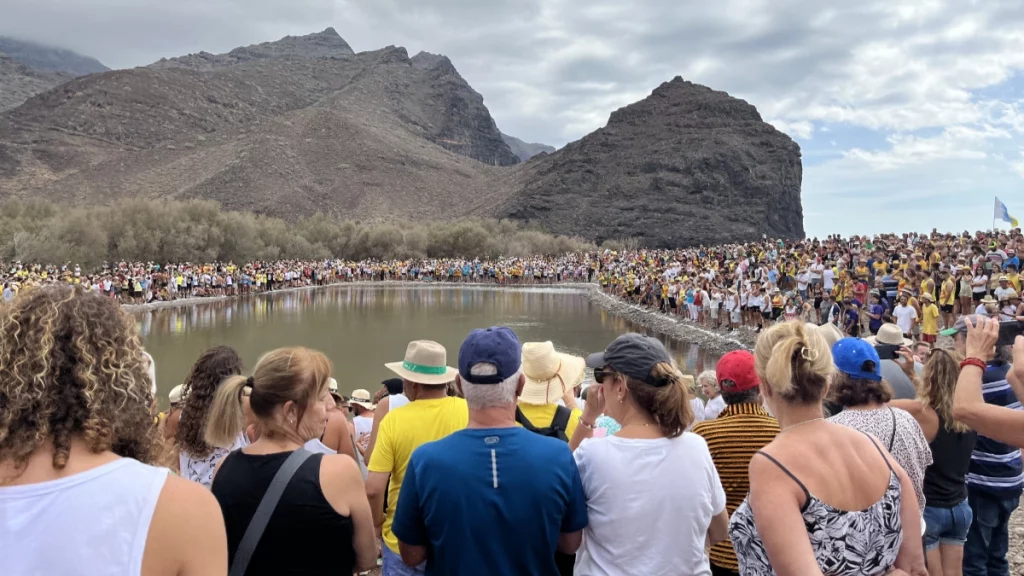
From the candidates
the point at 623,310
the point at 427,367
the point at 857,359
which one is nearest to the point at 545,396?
the point at 427,367

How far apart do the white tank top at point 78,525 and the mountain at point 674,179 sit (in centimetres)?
8614

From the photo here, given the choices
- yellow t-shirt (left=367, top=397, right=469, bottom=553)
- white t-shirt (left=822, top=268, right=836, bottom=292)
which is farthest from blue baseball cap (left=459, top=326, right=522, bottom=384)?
white t-shirt (left=822, top=268, right=836, bottom=292)

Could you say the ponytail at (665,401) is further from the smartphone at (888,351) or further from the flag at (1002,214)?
the flag at (1002,214)

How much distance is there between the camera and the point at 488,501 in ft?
7.27

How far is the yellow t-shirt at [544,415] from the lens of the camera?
346cm

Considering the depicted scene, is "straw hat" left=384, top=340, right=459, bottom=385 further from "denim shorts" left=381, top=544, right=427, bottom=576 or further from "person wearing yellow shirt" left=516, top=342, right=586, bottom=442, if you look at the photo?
"denim shorts" left=381, top=544, right=427, bottom=576

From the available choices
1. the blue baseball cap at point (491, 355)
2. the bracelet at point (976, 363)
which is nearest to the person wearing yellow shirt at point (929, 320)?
the bracelet at point (976, 363)

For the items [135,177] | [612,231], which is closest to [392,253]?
[612,231]

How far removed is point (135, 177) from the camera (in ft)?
301

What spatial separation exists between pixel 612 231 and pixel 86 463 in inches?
3468

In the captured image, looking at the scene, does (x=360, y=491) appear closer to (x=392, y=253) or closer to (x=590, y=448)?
(x=590, y=448)

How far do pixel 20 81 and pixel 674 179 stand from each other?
150m

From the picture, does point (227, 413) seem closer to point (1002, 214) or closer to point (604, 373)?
point (604, 373)

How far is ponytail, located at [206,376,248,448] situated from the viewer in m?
3.01
